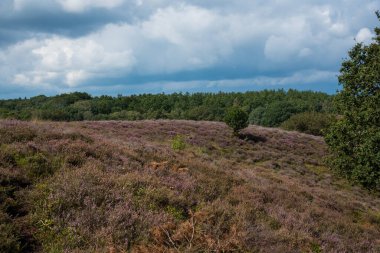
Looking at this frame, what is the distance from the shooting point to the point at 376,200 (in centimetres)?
2670

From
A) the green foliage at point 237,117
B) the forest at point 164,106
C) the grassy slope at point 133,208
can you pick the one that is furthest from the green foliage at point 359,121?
the forest at point 164,106

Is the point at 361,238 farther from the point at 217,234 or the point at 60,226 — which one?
the point at 60,226

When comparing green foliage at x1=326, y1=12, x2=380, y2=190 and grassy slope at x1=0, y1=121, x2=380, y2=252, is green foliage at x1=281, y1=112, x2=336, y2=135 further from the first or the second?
grassy slope at x1=0, y1=121, x2=380, y2=252

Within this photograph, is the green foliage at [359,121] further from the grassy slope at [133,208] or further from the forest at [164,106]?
the forest at [164,106]

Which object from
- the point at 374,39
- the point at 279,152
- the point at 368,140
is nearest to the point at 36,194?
the point at 368,140

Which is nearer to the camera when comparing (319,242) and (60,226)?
(60,226)

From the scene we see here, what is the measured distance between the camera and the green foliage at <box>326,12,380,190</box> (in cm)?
1602

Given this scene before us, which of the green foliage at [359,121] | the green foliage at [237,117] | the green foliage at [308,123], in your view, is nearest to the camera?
the green foliage at [359,121]

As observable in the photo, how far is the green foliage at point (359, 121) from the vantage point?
16.0 metres

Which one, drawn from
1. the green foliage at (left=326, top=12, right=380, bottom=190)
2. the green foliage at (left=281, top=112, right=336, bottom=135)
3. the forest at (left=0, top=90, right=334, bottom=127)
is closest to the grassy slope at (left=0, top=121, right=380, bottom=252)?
the green foliage at (left=326, top=12, right=380, bottom=190)

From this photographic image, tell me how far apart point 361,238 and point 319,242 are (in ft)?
9.29

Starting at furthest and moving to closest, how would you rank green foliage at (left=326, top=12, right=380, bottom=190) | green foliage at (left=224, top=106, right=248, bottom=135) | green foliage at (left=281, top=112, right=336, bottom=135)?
green foliage at (left=281, top=112, right=336, bottom=135) < green foliage at (left=224, top=106, right=248, bottom=135) < green foliage at (left=326, top=12, right=380, bottom=190)

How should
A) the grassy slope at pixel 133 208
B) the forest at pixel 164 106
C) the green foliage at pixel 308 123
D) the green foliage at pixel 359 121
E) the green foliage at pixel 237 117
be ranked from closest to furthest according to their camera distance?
the grassy slope at pixel 133 208
the green foliage at pixel 359 121
the green foliage at pixel 237 117
the green foliage at pixel 308 123
the forest at pixel 164 106

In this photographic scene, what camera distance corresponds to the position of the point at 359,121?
17031mm
